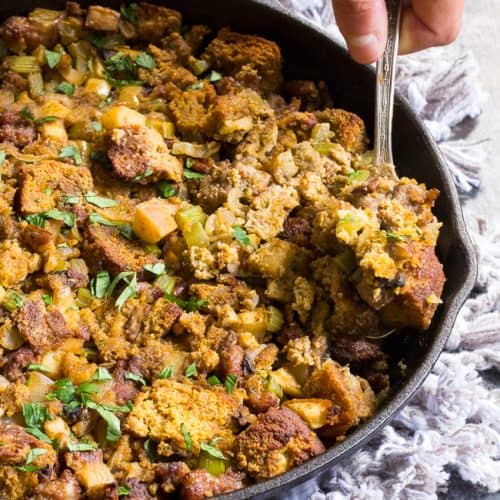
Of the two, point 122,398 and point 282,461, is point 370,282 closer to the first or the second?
point 282,461

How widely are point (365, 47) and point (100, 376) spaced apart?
148 centimetres

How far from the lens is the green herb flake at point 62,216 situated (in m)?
3.16

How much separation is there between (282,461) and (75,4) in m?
2.21

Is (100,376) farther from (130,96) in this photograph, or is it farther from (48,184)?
(130,96)

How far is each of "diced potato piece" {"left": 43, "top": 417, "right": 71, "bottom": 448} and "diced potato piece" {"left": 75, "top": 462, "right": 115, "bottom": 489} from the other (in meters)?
0.11

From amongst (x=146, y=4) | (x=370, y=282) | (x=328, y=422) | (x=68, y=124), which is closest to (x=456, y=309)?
→ (x=370, y=282)

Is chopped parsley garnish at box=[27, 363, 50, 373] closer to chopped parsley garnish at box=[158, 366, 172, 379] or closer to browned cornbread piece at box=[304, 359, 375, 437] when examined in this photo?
chopped parsley garnish at box=[158, 366, 172, 379]

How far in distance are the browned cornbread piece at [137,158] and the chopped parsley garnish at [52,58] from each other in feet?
1.83

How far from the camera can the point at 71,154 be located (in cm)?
337

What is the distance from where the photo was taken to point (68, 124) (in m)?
3.49

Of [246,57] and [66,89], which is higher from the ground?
[246,57]

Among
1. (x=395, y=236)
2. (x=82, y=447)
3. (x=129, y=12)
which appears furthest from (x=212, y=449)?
(x=129, y=12)

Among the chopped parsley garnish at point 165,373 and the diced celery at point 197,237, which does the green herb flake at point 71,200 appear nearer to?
the diced celery at point 197,237

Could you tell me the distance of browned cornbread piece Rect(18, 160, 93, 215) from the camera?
10.4ft
